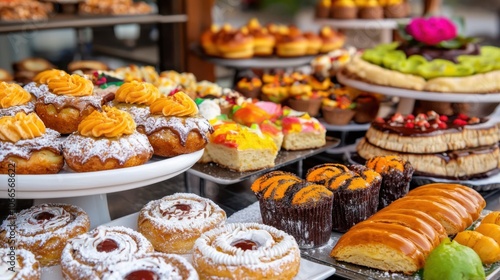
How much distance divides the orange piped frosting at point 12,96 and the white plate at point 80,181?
37 centimetres

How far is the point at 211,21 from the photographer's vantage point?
4895 millimetres

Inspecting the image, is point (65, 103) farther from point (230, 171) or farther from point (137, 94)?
point (230, 171)

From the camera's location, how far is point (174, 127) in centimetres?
202

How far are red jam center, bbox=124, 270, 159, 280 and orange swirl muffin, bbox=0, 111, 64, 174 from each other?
0.44 m

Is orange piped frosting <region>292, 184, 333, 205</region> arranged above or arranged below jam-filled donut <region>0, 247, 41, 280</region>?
above

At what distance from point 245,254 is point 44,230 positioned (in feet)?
2.10

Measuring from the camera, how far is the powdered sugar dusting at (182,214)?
1.89m

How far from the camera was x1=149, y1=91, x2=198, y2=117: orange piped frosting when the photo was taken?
2.09m

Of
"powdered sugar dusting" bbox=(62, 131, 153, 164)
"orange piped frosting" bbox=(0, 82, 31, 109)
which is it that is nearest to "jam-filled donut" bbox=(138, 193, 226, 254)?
"powdered sugar dusting" bbox=(62, 131, 153, 164)

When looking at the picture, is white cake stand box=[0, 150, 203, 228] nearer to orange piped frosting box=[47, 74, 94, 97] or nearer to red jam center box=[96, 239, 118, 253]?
red jam center box=[96, 239, 118, 253]

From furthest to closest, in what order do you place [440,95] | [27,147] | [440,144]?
[440,95], [440,144], [27,147]

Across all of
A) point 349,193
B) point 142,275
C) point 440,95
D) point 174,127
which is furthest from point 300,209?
point 440,95

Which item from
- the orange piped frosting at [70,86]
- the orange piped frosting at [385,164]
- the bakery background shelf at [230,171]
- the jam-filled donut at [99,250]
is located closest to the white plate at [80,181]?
the jam-filled donut at [99,250]

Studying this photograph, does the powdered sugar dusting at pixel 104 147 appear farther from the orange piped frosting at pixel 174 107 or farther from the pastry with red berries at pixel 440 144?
the pastry with red berries at pixel 440 144
